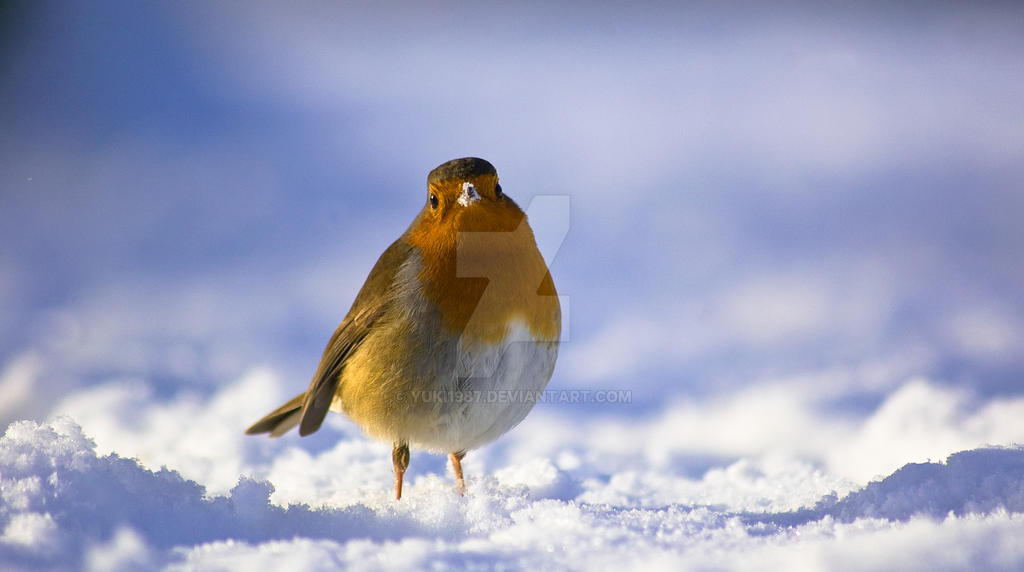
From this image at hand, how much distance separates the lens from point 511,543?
2508mm

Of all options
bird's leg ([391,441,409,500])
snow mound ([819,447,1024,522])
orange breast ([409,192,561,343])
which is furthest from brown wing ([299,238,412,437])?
snow mound ([819,447,1024,522])

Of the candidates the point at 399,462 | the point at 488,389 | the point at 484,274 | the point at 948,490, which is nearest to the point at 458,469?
the point at 399,462

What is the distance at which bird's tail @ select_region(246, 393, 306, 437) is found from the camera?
3.50m

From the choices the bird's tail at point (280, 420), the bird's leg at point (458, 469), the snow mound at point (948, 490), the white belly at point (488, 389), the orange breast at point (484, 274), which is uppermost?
the orange breast at point (484, 274)

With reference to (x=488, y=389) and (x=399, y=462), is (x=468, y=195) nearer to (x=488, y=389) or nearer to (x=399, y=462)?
(x=488, y=389)

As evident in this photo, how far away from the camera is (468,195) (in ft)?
9.26

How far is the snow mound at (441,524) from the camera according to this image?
7.52 feet

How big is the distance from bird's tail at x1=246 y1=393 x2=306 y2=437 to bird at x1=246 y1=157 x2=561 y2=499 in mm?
438

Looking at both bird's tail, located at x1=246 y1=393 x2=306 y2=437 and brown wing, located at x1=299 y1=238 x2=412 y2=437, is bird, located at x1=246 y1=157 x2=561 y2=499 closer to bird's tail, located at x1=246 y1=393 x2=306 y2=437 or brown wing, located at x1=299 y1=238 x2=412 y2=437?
brown wing, located at x1=299 y1=238 x2=412 y2=437

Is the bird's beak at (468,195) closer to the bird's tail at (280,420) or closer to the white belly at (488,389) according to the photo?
the white belly at (488,389)

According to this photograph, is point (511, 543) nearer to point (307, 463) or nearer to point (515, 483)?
point (515, 483)

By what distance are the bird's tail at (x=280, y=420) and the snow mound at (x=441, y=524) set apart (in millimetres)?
712

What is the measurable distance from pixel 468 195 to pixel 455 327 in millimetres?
452

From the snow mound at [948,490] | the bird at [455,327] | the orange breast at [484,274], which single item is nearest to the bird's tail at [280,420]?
the bird at [455,327]
